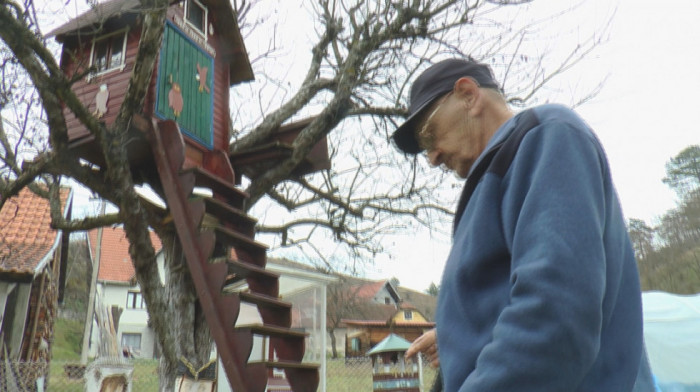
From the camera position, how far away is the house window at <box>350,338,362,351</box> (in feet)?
130

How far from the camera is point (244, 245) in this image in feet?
18.0

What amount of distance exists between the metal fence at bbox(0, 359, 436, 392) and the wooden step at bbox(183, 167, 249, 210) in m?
4.40

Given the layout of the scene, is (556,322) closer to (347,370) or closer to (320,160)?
(320,160)

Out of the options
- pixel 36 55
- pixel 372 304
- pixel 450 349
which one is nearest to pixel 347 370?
pixel 36 55

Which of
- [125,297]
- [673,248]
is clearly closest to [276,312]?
[673,248]

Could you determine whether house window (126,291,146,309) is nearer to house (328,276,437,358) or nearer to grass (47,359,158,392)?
house (328,276,437,358)

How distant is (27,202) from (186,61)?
881 centimetres

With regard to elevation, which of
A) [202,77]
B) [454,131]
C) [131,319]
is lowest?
[454,131]

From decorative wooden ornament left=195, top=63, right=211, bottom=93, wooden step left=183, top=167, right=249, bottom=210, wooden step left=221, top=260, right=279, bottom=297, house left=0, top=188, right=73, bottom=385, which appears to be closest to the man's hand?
wooden step left=221, top=260, right=279, bottom=297

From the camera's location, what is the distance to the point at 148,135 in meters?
5.47

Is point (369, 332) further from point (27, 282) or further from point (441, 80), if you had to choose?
point (441, 80)

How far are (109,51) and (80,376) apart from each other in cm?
900

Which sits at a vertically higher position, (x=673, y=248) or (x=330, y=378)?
(x=673, y=248)

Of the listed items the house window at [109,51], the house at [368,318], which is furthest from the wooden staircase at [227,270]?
the house at [368,318]
